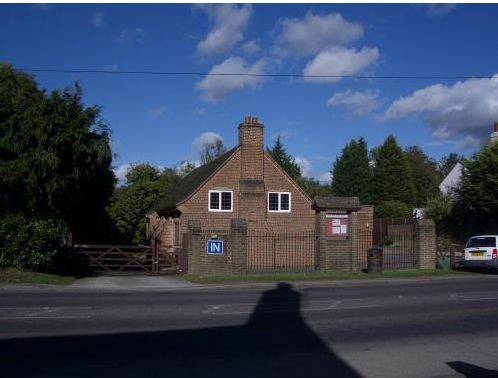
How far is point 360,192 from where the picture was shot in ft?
251

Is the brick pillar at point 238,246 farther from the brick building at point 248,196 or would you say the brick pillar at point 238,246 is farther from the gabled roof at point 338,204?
the brick building at point 248,196

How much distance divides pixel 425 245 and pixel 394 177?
151 ft

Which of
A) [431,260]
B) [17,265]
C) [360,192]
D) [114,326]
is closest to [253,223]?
[431,260]

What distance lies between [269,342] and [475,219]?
36709 millimetres

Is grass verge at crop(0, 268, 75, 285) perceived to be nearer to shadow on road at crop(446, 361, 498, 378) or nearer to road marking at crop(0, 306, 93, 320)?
road marking at crop(0, 306, 93, 320)

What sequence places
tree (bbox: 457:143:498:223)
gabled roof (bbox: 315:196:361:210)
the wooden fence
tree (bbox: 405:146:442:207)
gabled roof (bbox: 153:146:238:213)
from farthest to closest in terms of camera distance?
1. tree (bbox: 405:146:442:207)
2. tree (bbox: 457:143:498:223)
3. gabled roof (bbox: 153:146:238:213)
4. the wooden fence
5. gabled roof (bbox: 315:196:361:210)

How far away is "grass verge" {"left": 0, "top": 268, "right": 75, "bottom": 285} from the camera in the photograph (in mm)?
21594

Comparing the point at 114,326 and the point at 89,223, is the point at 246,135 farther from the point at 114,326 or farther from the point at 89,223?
the point at 114,326

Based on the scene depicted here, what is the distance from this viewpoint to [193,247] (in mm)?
26547

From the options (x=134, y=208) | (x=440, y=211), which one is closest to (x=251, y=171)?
(x=134, y=208)

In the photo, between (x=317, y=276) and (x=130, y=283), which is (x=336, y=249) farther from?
(x=130, y=283)

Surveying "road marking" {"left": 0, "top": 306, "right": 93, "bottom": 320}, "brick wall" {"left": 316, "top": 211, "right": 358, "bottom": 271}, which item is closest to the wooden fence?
"brick wall" {"left": 316, "top": 211, "right": 358, "bottom": 271}

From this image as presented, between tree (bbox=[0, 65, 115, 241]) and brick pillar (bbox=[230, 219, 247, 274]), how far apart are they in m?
6.17

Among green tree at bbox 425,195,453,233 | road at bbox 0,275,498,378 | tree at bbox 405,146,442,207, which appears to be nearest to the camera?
road at bbox 0,275,498,378
